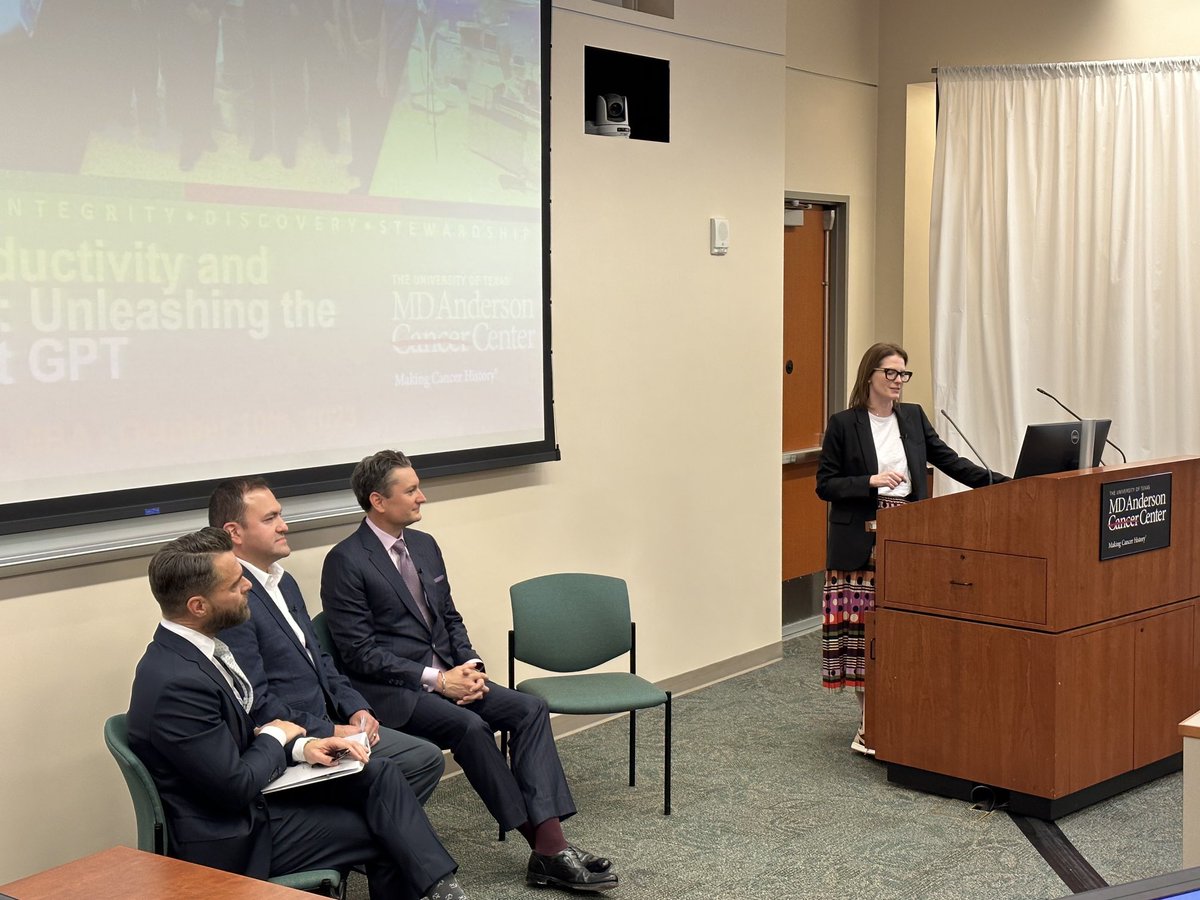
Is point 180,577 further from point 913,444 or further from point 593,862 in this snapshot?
point 913,444

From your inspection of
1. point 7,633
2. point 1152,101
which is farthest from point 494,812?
point 1152,101

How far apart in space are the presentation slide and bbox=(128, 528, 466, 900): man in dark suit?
0.72m

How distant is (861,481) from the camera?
504cm

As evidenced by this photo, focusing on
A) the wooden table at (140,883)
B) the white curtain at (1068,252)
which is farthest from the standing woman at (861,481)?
the wooden table at (140,883)

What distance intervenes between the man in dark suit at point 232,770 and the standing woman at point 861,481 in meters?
2.28

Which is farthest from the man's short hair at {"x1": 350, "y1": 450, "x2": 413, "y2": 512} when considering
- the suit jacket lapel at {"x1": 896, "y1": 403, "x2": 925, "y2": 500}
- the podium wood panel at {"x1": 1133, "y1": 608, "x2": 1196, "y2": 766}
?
the podium wood panel at {"x1": 1133, "y1": 608, "x2": 1196, "y2": 766}

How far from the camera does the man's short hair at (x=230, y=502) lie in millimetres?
3682

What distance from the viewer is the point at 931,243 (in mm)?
7215

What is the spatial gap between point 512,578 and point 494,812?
4.48 feet

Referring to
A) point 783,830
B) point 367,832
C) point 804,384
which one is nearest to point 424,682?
point 367,832

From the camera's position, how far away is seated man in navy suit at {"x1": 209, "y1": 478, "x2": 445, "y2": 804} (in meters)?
3.55

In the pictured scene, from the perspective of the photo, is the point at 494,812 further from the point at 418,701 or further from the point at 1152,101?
the point at 1152,101

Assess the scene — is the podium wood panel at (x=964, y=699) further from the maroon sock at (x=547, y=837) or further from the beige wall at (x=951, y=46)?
the beige wall at (x=951, y=46)

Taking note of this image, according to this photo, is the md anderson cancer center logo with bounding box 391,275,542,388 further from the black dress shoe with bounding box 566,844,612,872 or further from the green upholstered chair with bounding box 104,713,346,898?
the green upholstered chair with bounding box 104,713,346,898
